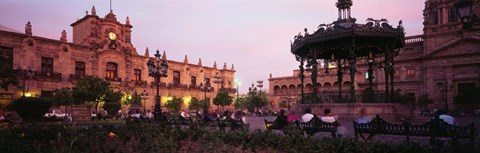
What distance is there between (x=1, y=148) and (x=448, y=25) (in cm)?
4581

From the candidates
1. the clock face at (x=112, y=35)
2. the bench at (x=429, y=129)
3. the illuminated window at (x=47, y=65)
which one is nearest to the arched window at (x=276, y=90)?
the clock face at (x=112, y=35)

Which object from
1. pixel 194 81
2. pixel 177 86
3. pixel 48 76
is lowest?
pixel 177 86

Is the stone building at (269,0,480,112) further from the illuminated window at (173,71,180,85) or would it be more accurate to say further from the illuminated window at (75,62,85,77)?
the illuminated window at (75,62,85,77)

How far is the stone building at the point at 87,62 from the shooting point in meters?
33.8

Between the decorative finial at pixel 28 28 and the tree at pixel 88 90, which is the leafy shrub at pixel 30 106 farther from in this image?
the decorative finial at pixel 28 28

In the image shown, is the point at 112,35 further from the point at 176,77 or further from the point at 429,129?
the point at 429,129

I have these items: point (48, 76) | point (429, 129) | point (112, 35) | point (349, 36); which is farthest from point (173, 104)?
point (429, 129)

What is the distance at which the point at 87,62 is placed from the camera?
131 ft

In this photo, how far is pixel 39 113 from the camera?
69.4ft

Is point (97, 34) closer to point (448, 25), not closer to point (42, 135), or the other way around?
point (42, 135)

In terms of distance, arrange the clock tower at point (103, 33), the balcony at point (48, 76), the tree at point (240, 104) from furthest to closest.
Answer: the tree at point (240, 104), the clock tower at point (103, 33), the balcony at point (48, 76)

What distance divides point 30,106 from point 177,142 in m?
15.4

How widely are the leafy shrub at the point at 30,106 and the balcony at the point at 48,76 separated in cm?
1547

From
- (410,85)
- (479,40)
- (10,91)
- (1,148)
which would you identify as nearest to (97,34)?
(10,91)
